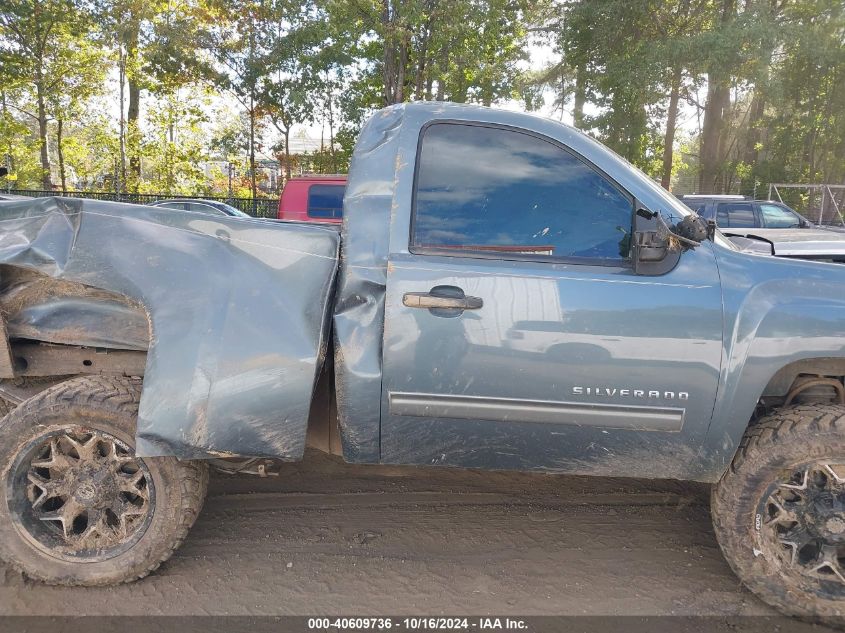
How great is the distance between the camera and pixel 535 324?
8.45ft

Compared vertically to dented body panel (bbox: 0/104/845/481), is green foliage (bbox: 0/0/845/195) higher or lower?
higher

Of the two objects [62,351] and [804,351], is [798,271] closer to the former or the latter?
[804,351]

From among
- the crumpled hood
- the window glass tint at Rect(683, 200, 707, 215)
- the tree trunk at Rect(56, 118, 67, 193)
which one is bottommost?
the crumpled hood

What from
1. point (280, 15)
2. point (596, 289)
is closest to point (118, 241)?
point (596, 289)

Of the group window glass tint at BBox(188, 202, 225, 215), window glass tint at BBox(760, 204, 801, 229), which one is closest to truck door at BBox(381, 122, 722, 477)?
window glass tint at BBox(188, 202, 225, 215)

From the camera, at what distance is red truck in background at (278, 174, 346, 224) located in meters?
11.2

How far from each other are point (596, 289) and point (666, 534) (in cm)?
163

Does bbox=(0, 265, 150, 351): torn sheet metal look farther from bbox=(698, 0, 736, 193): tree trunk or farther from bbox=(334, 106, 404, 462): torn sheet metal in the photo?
bbox=(698, 0, 736, 193): tree trunk

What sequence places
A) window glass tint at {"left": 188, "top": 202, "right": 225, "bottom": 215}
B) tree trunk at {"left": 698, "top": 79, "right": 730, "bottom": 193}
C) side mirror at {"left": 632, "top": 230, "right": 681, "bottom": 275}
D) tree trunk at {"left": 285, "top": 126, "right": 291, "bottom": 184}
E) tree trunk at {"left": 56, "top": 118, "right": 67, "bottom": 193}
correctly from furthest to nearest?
tree trunk at {"left": 698, "top": 79, "right": 730, "bottom": 193} → tree trunk at {"left": 56, "top": 118, "right": 67, "bottom": 193} → tree trunk at {"left": 285, "top": 126, "right": 291, "bottom": 184} → window glass tint at {"left": 188, "top": 202, "right": 225, "bottom": 215} → side mirror at {"left": 632, "top": 230, "right": 681, "bottom": 275}

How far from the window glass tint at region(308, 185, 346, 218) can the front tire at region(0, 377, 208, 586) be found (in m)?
8.72

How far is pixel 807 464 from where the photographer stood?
2617 millimetres

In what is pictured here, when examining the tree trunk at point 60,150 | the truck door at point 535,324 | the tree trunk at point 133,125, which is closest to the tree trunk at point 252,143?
the tree trunk at point 133,125

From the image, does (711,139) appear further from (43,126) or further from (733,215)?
(43,126)

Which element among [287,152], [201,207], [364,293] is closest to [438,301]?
[364,293]
